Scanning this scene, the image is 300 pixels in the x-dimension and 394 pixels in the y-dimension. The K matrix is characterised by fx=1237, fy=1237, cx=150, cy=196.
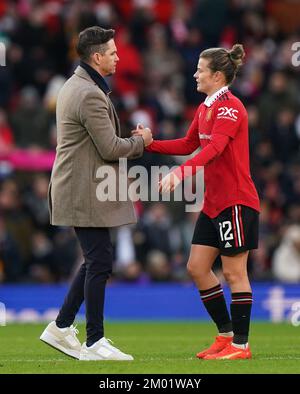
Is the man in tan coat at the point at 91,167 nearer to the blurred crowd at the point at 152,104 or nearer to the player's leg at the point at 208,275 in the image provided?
the player's leg at the point at 208,275

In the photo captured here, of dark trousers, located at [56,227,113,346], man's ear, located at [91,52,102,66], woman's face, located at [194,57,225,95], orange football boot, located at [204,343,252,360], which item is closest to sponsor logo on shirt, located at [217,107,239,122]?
woman's face, located at [194,57,225,95]

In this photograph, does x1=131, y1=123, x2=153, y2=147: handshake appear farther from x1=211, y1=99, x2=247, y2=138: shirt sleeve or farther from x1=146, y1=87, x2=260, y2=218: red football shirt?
x1=211, y1=99, x2=247, y2=138: shirt sleeve

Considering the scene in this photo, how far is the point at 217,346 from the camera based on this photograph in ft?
30.5

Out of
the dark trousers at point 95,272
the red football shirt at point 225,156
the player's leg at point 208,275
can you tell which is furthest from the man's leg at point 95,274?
the red football shirt at point 225,156

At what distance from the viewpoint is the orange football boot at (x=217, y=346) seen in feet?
30.2

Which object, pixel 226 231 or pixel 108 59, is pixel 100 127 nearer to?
pixel 108 59

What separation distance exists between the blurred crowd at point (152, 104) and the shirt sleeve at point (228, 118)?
7.65 m

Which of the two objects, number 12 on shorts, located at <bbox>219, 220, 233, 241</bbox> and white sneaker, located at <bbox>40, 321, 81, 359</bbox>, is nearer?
number 12 on shorts, located at <bbox>219, 220, 233, 241</bbox>

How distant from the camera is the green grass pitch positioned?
27.3ft

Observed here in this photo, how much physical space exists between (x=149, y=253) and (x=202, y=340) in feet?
17.8

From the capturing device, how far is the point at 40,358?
9305mm

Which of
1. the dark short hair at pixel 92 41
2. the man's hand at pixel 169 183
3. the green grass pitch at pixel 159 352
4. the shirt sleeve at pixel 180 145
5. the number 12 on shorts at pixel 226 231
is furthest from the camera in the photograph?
the shirt sleeve at pixel 180 145

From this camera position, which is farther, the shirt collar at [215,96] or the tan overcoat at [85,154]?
the shirt collar at [215,96]

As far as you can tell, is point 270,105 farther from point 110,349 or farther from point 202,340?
point 110,349
